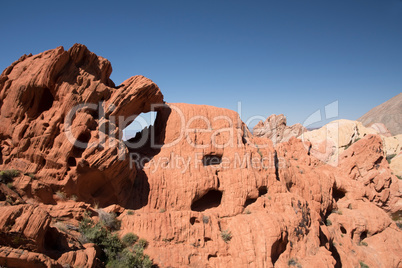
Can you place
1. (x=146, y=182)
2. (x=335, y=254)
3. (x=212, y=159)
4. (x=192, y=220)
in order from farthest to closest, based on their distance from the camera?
(x=335, y=254), (x=212, y=159), (x=146, y=182), (x=192, y=220)

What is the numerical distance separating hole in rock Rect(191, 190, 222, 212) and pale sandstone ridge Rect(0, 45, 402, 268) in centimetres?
6

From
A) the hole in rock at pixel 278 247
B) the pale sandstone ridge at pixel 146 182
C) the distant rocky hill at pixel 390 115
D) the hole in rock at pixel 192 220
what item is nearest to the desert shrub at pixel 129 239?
the pale sandstone ridge at pixel 146 182

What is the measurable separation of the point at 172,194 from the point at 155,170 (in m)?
1.55

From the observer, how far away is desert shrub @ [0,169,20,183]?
33.3 feet

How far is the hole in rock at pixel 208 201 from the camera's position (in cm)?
1491

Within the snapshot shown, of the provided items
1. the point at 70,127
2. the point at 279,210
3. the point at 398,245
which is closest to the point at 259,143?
the point at 279,210

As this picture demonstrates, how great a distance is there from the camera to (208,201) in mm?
15367

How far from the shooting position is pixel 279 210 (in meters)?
15.3

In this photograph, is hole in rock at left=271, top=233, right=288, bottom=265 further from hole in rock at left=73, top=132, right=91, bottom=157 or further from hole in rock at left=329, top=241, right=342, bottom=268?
hole in rock at left=73, top=132, right=91, bottom=157

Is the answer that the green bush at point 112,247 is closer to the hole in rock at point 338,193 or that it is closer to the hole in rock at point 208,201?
the hole in rock at point 208,201

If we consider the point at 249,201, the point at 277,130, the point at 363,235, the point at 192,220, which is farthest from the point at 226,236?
the point at 277,130

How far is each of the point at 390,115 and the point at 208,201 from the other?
95.8 metres

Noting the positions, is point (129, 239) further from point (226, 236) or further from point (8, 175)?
point (8, 175)

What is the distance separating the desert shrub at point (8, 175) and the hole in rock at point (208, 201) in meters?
8.13
